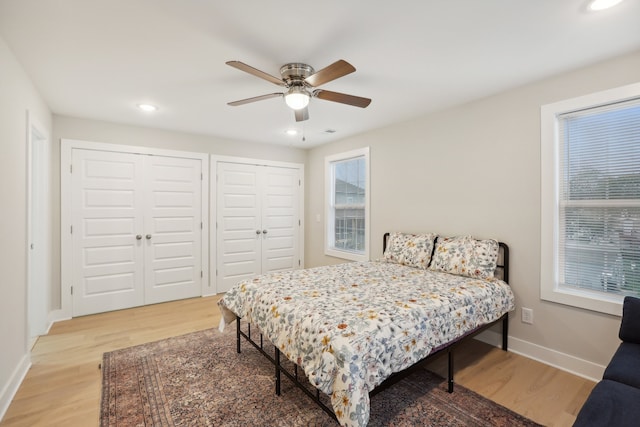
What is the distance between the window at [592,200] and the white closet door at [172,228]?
164 inches

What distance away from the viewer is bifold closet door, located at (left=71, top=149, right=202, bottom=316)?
146 inches

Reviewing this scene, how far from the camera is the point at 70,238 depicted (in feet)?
11.9

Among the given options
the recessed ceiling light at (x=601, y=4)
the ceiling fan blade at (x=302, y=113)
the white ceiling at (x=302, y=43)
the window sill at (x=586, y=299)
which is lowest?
the window sill at (x=586, y=299)

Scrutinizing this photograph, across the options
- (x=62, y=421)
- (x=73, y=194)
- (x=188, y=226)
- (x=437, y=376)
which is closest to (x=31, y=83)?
(x=73, y=194)

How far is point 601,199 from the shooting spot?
7.63 feet

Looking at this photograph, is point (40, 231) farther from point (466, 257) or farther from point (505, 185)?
point (505, 185)

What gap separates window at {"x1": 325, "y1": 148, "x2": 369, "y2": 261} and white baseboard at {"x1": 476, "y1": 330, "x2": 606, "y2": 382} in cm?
185

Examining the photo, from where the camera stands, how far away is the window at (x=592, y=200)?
221 centimetres

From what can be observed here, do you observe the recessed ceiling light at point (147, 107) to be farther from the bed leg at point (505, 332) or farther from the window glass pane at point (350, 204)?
the bed leg at point (505, 332)

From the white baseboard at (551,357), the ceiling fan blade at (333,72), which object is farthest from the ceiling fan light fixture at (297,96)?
the white baseboard at (551,357)

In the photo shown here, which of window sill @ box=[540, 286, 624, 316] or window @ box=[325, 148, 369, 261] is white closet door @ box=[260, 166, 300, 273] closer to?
window @ box=[325, 148, 369, 261]

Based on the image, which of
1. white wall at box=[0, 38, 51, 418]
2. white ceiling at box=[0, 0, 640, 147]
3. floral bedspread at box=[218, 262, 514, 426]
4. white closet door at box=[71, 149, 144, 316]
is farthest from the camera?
white closet door at box=[71, 149, 144, 316]

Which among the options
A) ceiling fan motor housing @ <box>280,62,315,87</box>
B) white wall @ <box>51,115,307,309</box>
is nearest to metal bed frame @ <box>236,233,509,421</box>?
ceiling fan motor housing @ <box>280,62,315,87</box>

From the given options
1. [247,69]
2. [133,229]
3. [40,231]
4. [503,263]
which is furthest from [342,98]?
[40,231]
